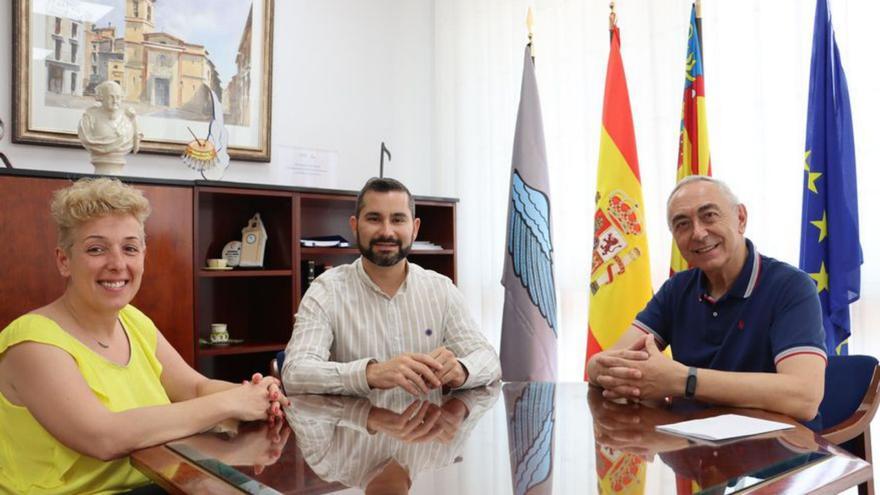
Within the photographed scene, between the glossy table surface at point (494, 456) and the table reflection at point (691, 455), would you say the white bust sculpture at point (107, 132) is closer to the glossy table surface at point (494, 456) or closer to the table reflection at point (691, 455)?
the glossy table surface at point (494, 456)

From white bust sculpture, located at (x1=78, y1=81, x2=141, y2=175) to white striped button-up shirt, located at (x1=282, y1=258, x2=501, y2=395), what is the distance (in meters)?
1.30

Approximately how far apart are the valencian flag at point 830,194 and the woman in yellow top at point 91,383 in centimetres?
189

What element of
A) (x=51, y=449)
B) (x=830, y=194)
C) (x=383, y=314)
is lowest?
(x=51, y=449)

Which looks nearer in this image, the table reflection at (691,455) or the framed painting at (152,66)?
the table reflection at (691,455)

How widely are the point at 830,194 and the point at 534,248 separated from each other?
1272 millimetres

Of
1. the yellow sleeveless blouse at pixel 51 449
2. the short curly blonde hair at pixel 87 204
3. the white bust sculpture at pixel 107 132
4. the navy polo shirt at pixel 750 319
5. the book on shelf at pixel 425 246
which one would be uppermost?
the white bust sculpture at pixel 107 132

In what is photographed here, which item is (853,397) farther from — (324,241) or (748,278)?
(324,241)

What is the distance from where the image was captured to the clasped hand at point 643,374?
5.36ft

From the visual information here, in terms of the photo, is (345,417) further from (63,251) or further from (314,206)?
(314,206)

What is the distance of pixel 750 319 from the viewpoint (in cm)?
186

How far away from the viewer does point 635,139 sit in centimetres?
318

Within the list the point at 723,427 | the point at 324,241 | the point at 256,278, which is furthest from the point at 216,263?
the point at 723,427

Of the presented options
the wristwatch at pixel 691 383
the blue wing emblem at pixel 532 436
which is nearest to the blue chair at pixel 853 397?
the wristwatch at pixel 691 383

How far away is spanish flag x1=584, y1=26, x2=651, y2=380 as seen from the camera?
9.89 feet
